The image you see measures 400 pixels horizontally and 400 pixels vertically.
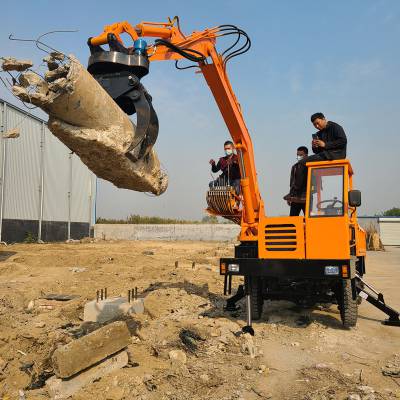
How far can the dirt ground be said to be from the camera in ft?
13.1

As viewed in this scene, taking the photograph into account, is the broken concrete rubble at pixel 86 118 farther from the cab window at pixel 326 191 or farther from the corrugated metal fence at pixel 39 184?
the corrugated metal fence at pixel 39 184

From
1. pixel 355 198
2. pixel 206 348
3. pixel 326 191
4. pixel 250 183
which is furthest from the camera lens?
pixel 250 183

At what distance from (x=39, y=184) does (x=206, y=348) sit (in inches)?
678

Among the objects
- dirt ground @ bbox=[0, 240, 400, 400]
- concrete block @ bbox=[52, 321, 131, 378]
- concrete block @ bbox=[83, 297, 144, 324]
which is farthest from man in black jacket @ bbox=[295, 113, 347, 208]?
concrete block @ bbox=[52, 321, 131, 378]

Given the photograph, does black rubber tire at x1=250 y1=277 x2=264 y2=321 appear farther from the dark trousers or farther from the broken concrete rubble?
the broken concrete rubble

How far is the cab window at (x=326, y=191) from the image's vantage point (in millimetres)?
5902

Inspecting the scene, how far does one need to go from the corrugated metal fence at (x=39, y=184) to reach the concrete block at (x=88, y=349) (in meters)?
12.0

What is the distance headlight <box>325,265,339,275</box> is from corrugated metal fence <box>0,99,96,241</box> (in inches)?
484

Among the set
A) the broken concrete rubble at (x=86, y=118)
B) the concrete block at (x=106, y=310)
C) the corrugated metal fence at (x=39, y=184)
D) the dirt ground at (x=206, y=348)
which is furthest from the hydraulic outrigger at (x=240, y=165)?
the corrugated metal fence at (x=39, y=184)

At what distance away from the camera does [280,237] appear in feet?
19.7

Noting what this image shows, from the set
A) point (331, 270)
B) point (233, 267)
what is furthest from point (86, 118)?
point (331, 270)

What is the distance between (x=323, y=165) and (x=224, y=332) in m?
2.73

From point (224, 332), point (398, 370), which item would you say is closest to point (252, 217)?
point (224, 332)

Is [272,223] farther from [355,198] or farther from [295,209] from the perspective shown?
[355,198]
